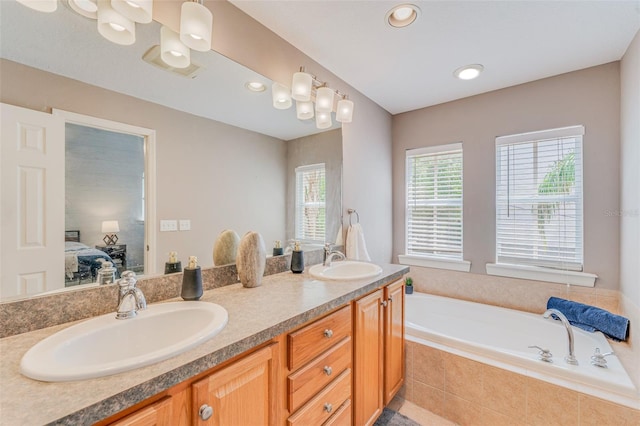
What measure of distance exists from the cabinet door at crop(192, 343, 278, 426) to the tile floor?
50.8 inches

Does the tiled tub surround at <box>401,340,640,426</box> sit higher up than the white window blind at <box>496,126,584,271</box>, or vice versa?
the white window blind at <box>496,126,584,271</box>

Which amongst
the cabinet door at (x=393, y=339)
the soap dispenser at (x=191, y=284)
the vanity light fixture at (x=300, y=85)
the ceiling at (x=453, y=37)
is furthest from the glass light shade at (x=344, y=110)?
the soap dispenser at (x=191, y=284)

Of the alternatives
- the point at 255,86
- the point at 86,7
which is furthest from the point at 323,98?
the point at 86,7

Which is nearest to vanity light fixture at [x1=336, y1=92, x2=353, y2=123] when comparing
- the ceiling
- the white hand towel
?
the ceiling

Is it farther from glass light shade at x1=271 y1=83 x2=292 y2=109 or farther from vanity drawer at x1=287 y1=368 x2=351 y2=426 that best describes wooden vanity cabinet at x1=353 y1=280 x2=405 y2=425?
glass light shade at x1=271 y1=83 x2=292 y2=109

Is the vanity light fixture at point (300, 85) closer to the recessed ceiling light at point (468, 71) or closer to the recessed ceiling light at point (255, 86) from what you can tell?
the recessed ceiling light at point (255, 86)

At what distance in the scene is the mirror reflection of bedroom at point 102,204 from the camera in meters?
0.94

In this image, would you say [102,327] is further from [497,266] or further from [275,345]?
[497,266]

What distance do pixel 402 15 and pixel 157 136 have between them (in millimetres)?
1488

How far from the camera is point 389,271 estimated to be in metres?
1.74

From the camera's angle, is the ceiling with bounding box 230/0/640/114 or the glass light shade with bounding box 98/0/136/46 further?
the ceiling with bounding box 230/0/640/114

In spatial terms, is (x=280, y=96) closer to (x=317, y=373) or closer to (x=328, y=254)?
(x=328, y=254)

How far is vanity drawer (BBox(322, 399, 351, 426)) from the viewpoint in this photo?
47.7 inches

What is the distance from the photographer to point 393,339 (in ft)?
5.60
